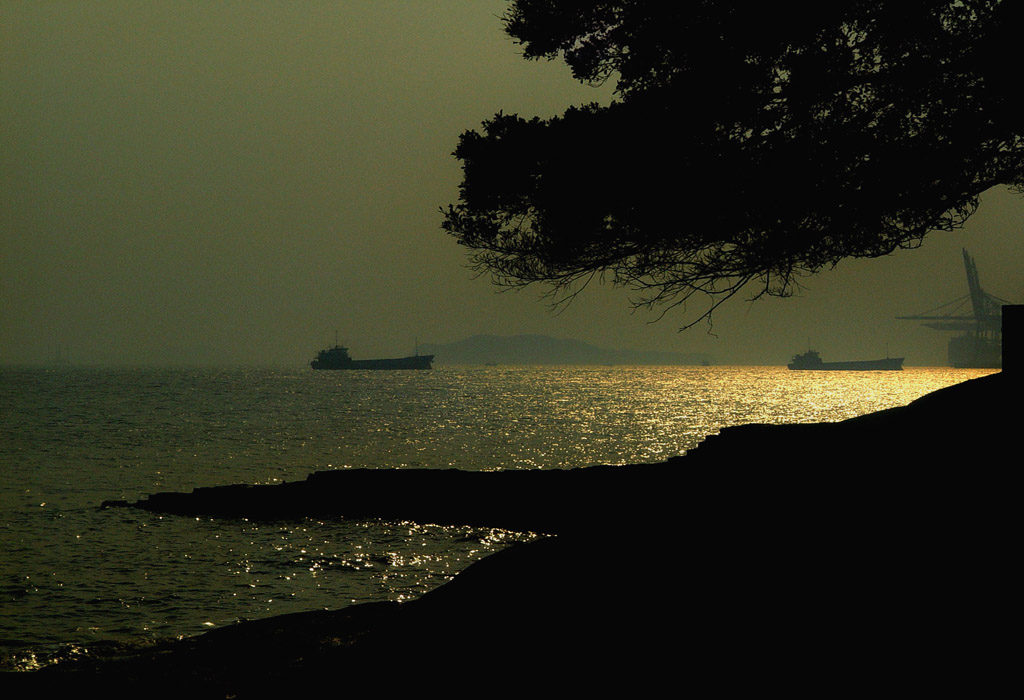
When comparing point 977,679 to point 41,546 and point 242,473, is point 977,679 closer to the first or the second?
point 41,546

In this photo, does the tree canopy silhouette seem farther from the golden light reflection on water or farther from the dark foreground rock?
the golden light reflection on water

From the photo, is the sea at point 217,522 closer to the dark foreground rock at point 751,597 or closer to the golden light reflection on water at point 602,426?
the golden light reflection on water at point 602,426

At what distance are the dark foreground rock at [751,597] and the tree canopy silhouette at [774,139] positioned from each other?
11.7 ft

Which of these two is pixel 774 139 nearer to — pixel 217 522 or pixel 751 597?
pixel 751 597

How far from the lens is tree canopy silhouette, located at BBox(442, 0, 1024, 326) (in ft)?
31.6

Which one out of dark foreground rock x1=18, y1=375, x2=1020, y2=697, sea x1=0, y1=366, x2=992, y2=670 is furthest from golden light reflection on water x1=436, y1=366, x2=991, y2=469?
dark foreground rock x1=18, y1=375, x2=1020, y2=697

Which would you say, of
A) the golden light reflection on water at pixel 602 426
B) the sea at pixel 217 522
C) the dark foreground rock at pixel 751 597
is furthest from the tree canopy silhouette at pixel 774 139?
the golden light reflection on water at pixel 602 426

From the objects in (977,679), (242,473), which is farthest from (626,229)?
(242,473)

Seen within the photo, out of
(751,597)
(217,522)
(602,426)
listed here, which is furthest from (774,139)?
(602,426)

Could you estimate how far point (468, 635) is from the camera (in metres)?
5.15

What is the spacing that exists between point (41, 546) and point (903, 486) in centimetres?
1937

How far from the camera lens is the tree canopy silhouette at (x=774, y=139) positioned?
962cm

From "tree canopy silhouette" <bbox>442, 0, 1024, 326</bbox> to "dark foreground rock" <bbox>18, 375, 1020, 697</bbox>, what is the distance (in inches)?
140

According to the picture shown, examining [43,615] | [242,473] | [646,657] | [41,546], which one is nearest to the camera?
[646,657]
